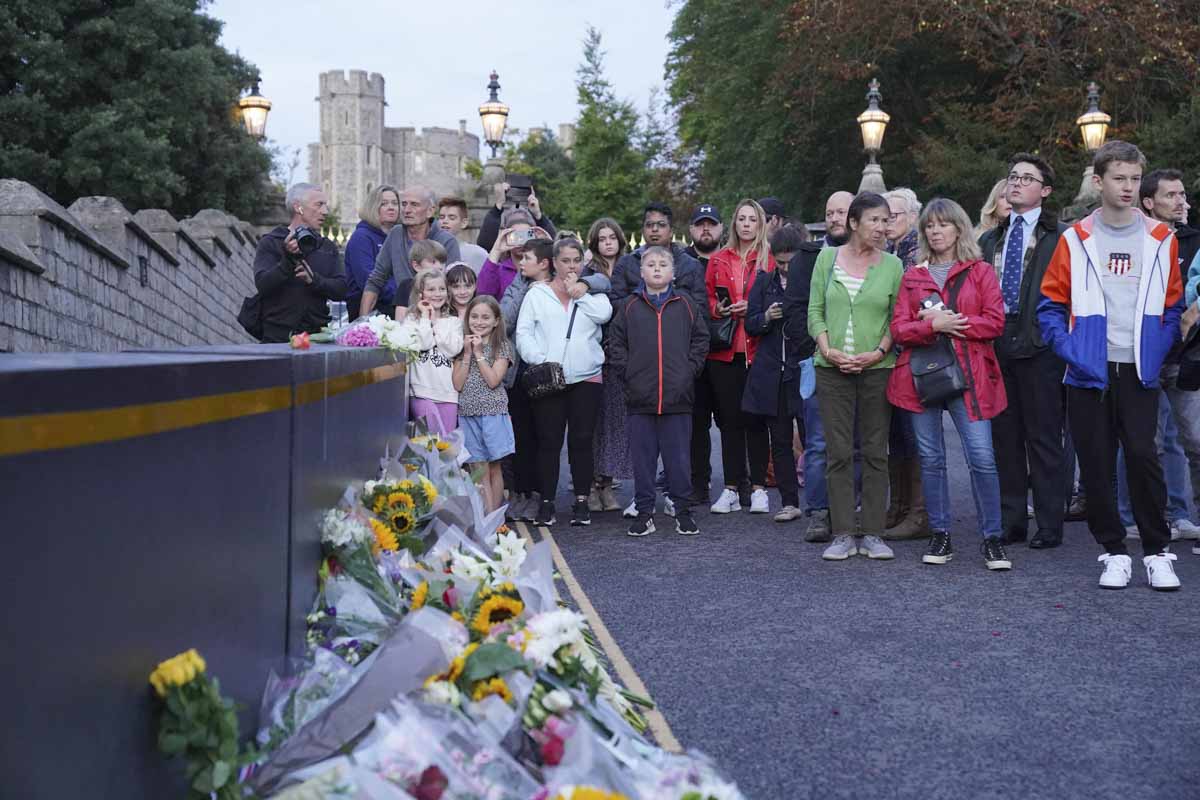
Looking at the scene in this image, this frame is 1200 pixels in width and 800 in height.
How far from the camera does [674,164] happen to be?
149 ft

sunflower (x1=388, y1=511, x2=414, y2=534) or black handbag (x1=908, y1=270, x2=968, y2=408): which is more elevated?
black handbag (x1=908, y1=270, x2=968, y2=408)

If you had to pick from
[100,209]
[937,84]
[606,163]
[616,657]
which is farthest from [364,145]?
[616,657]

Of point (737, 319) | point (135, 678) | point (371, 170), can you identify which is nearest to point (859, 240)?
point (737, 319)

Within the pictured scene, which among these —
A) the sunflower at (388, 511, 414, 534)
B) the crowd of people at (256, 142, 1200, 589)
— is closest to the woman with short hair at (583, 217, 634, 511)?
the crowd of people at (256, 142, 1200, 589)

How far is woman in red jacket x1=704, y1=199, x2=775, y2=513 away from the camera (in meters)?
10.1

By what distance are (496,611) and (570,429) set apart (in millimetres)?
6070

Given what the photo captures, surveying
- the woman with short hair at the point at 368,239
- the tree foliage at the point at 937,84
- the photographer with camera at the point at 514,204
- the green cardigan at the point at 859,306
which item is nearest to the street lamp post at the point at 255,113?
the tree foliage at the point at 937,84

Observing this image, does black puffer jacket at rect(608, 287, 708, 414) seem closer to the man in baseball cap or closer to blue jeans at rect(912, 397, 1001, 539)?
the man in baseball cap

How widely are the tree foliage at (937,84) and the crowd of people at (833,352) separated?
15.0m

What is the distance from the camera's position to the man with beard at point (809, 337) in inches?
350

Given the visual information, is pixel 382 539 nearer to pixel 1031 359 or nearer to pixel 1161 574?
pixel 1161 574

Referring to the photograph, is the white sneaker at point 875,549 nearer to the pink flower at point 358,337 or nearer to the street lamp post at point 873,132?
the pink flower at point 358,337

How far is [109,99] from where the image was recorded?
96.4 ft

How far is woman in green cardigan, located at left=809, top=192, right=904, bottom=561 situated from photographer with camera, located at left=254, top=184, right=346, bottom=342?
3.47 meters
